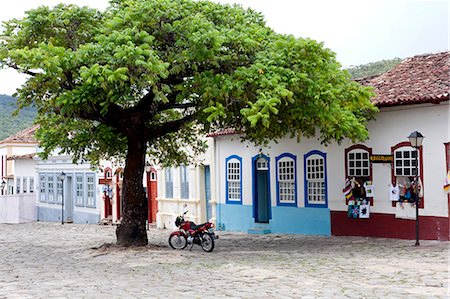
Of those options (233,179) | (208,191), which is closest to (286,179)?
(233,179)

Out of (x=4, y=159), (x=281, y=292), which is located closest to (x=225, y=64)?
(x=281, y=292)

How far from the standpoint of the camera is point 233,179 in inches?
907

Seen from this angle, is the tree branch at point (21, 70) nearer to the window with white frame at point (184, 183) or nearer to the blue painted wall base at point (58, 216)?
the window with white frame at point (184, 183)

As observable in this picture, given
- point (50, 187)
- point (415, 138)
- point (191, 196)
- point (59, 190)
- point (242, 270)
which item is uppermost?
point (415, 138)

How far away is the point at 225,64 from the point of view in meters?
15.1

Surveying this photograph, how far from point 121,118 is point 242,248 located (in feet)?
14.8

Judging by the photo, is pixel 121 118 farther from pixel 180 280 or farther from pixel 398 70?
pixel 398 70

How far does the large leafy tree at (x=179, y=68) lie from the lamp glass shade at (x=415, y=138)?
1.17 metres

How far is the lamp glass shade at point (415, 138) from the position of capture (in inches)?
602

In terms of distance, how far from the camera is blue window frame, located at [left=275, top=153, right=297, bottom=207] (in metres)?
20.5

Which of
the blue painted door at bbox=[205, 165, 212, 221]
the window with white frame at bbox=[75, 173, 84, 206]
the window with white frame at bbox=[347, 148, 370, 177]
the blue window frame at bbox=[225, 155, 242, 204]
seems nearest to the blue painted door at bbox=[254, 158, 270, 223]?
the blue window frame at bbox=[225, 155, 242, 204]

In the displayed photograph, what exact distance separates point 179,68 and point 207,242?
4.48m

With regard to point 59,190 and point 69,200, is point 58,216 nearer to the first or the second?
point 59,190

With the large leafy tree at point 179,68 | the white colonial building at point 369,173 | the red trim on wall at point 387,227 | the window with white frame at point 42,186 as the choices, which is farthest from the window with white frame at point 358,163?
the window with white frame at point 42,186
